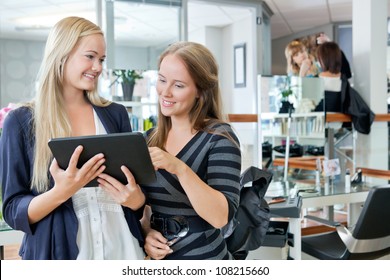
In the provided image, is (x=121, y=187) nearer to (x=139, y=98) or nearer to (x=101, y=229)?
(x=101, y=229)

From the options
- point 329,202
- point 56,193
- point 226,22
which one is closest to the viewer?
point 56,193

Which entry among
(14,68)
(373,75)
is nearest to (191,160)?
(373,75)

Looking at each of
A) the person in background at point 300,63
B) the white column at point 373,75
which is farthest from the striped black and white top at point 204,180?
the person in background at point 300,63

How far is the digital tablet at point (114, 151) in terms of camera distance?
0.60m

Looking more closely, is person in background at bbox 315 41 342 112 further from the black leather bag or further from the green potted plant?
the black leather bag

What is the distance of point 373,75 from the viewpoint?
2426 mm

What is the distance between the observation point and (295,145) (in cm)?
254

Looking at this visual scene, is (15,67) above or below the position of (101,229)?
above

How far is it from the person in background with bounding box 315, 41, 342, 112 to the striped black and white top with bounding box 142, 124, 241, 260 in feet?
6.00

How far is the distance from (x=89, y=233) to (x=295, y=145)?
2005 mm

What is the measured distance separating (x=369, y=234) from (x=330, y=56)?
1.21m

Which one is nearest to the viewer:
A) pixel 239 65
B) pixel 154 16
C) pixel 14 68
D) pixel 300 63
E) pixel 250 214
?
pixel 250 214
